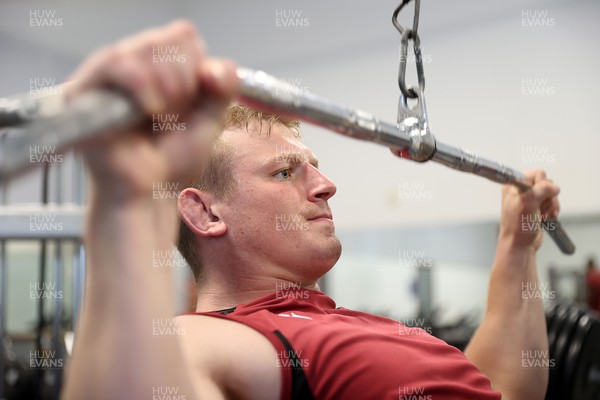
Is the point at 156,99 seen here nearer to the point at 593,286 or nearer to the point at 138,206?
the point at 138,206

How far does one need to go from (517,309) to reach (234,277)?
0.68 m

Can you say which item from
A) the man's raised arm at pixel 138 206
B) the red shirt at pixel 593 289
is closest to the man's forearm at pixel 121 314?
the man's raised arm at pixel 138 206

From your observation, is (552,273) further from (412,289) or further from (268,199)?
(268,199)

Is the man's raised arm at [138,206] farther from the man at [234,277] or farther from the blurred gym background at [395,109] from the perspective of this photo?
the blurred gym background at [395,109]

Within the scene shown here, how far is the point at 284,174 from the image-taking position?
4.03ft

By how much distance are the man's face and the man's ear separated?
30mm

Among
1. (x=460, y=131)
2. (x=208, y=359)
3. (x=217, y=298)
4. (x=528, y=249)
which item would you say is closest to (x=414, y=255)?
(x=460, y=131)

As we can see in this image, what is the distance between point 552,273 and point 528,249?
10.4ft

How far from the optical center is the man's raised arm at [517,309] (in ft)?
4.56

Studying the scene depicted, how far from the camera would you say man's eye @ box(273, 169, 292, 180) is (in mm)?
1222

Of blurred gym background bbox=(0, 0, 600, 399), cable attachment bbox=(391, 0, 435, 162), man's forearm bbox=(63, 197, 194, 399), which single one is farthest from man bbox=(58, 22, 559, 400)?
blurred gym background bbox=(0, 0, 600, 399)

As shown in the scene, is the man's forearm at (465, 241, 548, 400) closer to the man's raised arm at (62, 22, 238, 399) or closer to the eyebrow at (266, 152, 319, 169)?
the eyebrow at (266, 152, 319, 169)

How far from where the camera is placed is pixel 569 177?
13.4 feet

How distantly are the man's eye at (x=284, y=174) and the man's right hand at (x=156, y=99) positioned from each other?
57cm
